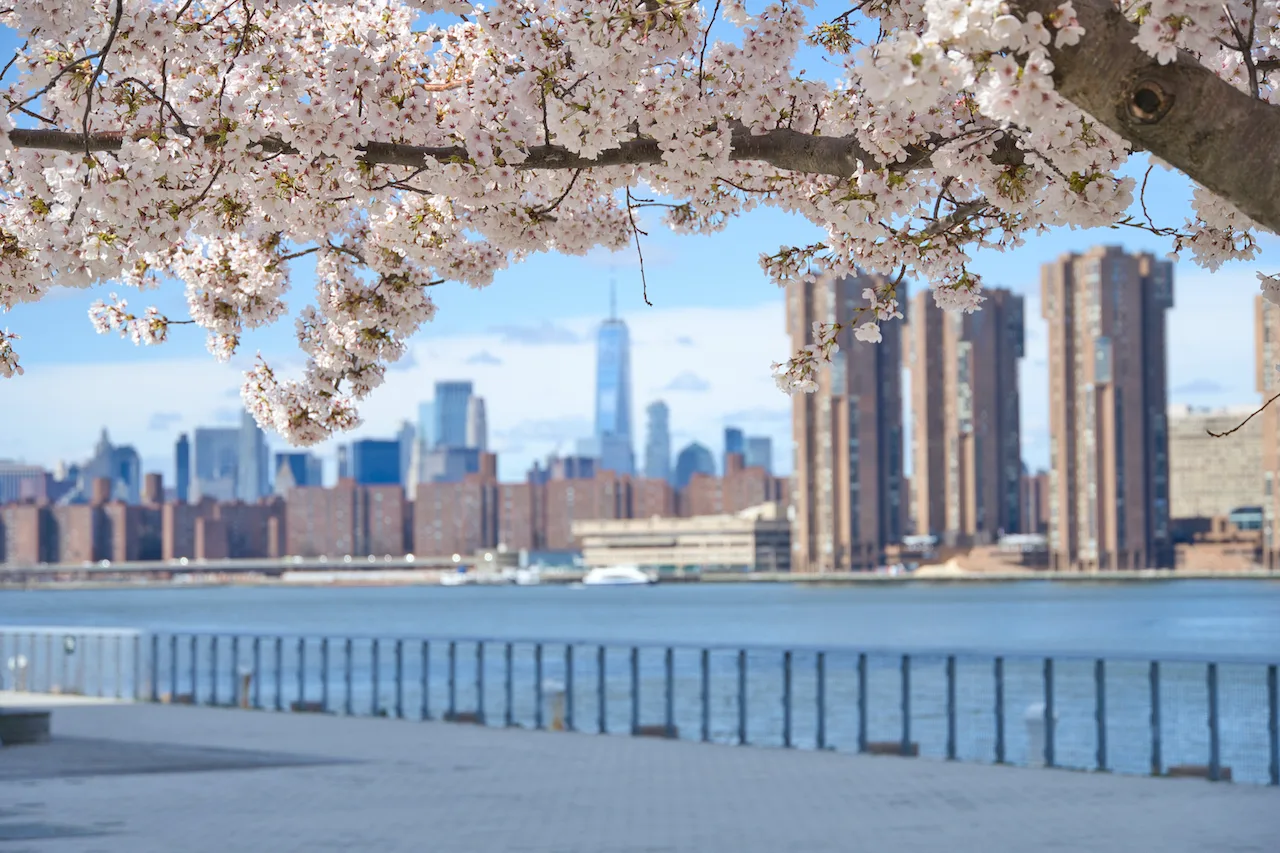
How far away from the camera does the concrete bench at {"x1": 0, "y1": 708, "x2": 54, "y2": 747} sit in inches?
640

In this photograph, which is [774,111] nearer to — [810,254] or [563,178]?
[810,254]

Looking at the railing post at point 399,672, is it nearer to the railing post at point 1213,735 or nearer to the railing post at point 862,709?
the railing post at point 862,709

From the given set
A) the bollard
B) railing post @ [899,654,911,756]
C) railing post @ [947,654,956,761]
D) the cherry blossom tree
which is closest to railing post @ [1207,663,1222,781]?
railing post @ [947,654,956,761]

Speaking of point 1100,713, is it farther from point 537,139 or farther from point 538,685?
point 537,139

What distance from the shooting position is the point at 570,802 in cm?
1261

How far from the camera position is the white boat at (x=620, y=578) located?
19262 cm

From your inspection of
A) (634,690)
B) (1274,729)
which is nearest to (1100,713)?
(1274,729)

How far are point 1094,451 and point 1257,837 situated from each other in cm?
18174

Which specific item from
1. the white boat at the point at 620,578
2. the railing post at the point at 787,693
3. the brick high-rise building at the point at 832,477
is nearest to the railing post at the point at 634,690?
the railing post at the point at 787,693

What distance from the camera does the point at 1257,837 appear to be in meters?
10.8

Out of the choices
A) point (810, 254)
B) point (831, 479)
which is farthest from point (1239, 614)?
point (810, 254)

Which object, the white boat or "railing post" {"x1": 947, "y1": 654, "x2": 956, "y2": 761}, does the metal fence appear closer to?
"railing post" {"x1": 947, "y1": 654, "x2": 956, "y2": 761}

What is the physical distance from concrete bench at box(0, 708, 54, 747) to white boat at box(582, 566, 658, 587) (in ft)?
577

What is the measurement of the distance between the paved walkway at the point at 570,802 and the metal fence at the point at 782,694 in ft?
6.68
